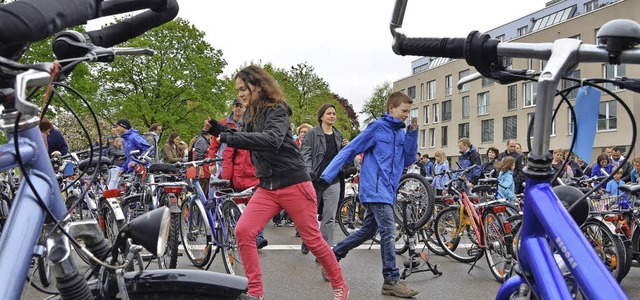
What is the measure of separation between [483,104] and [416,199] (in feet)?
160

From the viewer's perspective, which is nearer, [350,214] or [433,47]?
[433,47]

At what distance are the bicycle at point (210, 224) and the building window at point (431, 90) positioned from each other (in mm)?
58634

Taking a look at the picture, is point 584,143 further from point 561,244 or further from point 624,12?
point 624,12

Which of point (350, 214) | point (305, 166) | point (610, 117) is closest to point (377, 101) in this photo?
point (610, 117)

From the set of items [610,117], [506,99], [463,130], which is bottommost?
[463,130]

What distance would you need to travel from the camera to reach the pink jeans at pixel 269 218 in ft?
15.0

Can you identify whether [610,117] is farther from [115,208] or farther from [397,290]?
[115,208]

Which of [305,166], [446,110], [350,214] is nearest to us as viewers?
[305,166]

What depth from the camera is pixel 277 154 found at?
15.3 feet

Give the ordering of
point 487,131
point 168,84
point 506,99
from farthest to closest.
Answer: point 487,131
point 506,99
point 168,84

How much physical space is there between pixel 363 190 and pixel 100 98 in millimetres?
32315

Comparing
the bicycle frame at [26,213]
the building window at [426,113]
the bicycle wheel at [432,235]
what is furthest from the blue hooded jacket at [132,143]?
the building window at [426,113]

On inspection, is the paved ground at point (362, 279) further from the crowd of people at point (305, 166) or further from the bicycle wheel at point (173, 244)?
the bicycle wheel at point (173, 244)

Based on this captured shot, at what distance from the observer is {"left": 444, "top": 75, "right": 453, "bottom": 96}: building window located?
60.5 m
